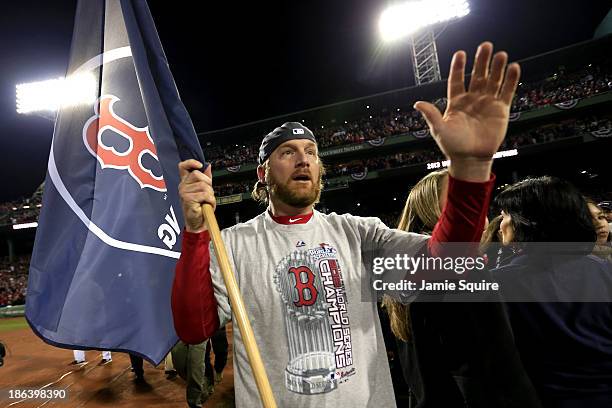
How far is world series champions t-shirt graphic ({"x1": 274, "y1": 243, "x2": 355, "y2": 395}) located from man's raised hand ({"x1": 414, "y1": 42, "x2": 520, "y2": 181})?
69 cm

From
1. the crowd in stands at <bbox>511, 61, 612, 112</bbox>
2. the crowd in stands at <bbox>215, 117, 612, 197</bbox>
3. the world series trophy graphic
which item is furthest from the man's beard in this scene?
the crowd in stands at <bbox>511, 61, 612, 112</bbox>

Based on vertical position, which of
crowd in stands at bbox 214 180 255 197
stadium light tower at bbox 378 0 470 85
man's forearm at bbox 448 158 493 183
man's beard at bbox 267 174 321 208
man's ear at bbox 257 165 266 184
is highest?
stadium light tower at bbox 378 0 470 85

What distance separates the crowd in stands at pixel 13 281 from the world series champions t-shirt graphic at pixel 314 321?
86.1 feet

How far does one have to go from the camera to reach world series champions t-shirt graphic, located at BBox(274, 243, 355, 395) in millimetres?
1416

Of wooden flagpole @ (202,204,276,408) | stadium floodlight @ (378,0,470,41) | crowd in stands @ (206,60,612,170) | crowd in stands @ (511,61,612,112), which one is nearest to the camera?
wooden flagpole @ (202,204,276,408)

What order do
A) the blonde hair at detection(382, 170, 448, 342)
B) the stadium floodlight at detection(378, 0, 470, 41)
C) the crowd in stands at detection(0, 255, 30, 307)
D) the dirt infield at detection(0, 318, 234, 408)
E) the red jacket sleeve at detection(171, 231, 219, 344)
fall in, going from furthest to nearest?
the crowd in stands at detection(0, 255, 30, 307)
the stadium floodlight at detection(378, 0, 470, 41)
the dirt infield at detection(0, 318, 234, 408)
the blonde hair at detection(382, 170, 448, 342)
the red jacket sleeve at detection(171, 231, 219, 344)

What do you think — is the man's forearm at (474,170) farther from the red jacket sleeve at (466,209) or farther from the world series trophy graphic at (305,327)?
the world series trophy graphic at (305,327)

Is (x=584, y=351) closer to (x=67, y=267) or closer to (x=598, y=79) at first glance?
(x=67, y=267)

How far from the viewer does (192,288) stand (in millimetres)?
1309

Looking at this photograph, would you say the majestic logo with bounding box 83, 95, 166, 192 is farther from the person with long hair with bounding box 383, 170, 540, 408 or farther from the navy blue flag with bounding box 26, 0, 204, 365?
the person with long hair with bounding box 383, 170, 540, 408

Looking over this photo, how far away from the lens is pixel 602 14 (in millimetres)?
23688

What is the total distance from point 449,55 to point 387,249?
3163 centimetres

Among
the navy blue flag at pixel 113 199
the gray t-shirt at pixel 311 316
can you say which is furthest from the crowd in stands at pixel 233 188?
the gray t-shirt at pixel 311 316

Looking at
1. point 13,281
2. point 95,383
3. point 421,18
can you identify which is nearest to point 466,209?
point 95,383
